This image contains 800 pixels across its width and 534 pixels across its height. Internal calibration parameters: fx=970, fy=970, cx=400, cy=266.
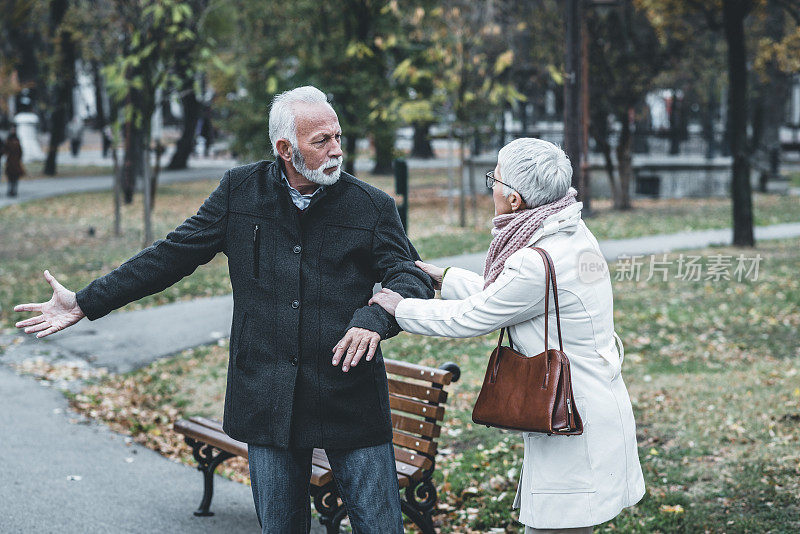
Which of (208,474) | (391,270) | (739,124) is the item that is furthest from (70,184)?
(391,270)

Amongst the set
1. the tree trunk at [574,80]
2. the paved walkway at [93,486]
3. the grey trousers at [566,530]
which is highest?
the tree trunk at [574,80]

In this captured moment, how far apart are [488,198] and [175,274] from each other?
74.6 ft

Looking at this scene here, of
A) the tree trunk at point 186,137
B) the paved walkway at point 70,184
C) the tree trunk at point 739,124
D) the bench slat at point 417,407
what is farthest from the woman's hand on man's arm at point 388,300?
the tree trunk at point 186,137

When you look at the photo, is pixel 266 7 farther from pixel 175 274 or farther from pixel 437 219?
pixel 175 274

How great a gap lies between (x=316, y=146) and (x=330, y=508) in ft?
6.76

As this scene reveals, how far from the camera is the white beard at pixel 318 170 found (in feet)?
10.7

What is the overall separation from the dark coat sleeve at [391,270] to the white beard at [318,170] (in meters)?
0.22

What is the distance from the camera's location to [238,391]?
3377mm

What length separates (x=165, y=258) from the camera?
3.48m

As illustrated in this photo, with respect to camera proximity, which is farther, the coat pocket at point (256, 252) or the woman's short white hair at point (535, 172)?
the coat pocket at point (256, 252)

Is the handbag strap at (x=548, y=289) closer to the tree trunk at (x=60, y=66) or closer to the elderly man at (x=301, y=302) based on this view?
the elderly man at (x=301, y=302)

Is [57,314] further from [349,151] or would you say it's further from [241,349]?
[349,151]

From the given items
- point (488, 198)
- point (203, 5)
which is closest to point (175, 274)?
point (203, 5)

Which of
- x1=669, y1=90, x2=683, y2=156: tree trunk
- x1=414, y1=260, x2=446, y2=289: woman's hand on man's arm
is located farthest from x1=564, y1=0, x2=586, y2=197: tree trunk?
x1=669, y1=90, x2=683, y2=156: tree trunk
